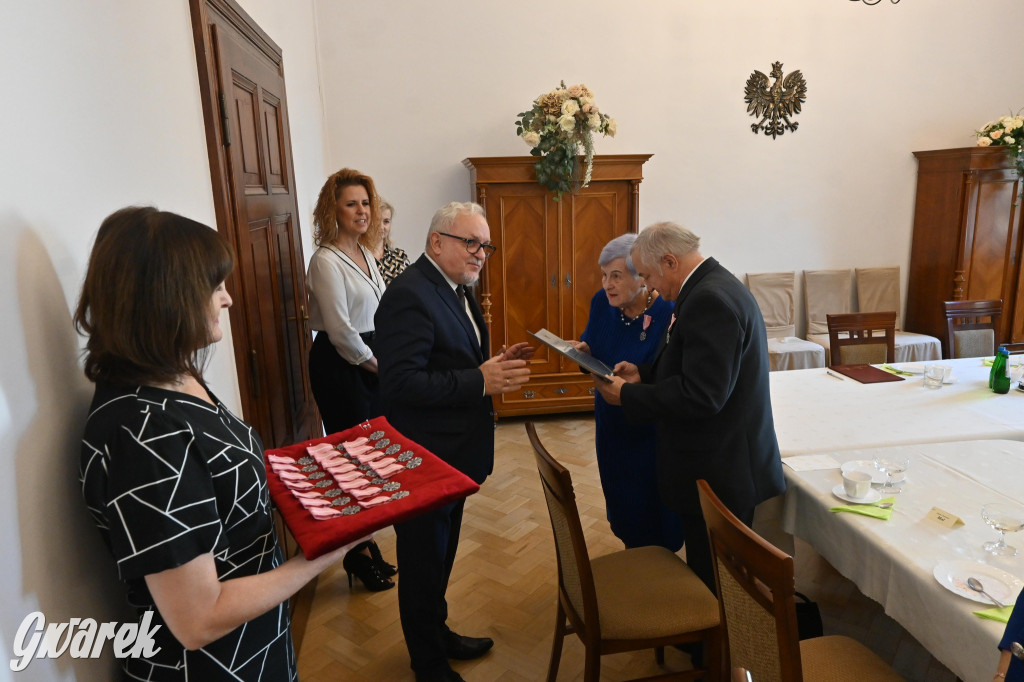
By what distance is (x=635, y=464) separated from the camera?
2.53 meters

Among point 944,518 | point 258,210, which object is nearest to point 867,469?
point 944,518

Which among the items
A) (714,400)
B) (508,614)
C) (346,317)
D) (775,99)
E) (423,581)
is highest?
(775,99)

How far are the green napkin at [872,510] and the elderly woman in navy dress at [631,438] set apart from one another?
0.74 m

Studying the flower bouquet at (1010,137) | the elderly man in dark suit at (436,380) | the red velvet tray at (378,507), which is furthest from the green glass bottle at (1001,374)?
the flower bouquet at (1010,137)

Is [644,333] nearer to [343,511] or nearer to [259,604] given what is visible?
[343,511]

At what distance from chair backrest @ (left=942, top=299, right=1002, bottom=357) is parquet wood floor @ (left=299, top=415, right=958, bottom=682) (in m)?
2.12

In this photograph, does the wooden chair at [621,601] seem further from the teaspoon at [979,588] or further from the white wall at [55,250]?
the white wall at [55,250]

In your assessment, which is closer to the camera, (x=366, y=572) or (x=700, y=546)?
(x=700, y=546)

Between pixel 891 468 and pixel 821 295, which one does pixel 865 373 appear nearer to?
pixel 891 468

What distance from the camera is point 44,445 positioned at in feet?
3.27

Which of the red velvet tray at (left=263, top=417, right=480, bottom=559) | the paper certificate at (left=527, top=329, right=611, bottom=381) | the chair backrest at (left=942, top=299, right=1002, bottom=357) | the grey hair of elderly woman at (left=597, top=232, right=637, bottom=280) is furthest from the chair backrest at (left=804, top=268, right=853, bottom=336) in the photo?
the red velvet tray at (left=263, top=417, right=480, bottom=559)

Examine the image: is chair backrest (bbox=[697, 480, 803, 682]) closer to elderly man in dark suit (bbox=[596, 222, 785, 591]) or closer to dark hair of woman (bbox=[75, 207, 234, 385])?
elderly man in dark suit (bbox=[596, 222, 785, 591])

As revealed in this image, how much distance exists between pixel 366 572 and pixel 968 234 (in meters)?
5.64

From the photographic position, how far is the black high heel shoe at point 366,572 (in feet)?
9.46
